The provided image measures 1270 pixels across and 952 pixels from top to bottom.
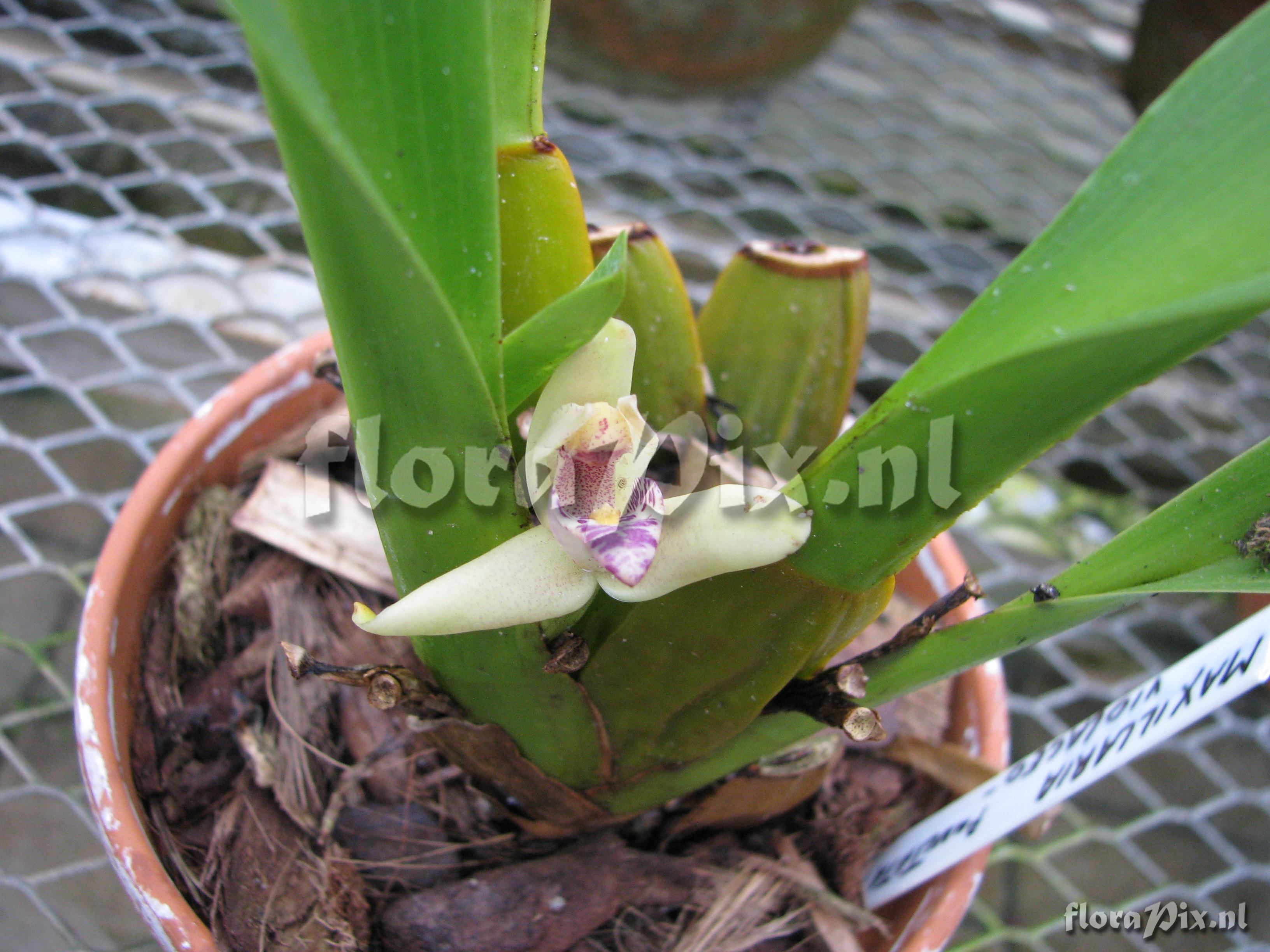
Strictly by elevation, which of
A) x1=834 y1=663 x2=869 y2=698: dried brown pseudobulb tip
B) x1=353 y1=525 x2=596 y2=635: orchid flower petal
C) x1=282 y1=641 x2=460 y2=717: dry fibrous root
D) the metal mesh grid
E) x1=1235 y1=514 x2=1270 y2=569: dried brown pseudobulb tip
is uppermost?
x1=1235 y1=514 x2=1270 y2=569: dried brown pseudobulb tip

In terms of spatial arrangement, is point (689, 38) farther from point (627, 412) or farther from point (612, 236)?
point (627, 412)

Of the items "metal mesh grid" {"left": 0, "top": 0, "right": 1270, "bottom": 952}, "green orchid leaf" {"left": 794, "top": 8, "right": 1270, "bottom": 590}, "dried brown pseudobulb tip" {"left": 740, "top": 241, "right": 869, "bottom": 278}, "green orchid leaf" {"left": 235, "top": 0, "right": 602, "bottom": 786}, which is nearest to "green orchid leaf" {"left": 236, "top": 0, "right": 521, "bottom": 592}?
"green orchid leaf" {"left": 235, "top": 0, "right": 602, "bottom": 786}

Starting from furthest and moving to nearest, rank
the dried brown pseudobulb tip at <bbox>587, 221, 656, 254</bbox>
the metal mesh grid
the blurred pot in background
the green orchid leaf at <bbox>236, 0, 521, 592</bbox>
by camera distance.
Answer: the blurred pot in background < the metal mesh grid < the dried brown pseudobulb tip at <bbox>587, 221, 656, 254</bbox> < the green orchid leaf at <bbox>236, 0, 521, 592</bbox>

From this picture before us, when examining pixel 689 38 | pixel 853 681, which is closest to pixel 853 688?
pixel 853 681

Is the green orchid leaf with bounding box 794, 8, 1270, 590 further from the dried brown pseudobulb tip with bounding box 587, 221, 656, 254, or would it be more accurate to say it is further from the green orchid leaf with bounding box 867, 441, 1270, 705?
the dried brown pseudobulb tip with bounding box 587, 221, 656, 254

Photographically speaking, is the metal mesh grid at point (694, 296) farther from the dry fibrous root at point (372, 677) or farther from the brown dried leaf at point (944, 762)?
the dry fibrous root at point (372, 677)
